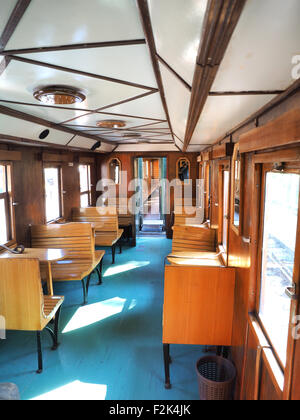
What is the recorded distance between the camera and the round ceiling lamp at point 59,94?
214 centimetres

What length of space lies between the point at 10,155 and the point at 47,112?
1.22 meters

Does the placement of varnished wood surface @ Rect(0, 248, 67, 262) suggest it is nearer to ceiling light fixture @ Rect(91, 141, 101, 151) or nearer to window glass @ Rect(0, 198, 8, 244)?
window glass @ Rect(0, 198, 8, 244)

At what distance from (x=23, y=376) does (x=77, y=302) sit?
1.64m

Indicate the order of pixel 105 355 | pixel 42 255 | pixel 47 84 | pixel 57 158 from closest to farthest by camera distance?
pixel 47 84
pixel 105 355
pixel 42 255
pixel 57 158

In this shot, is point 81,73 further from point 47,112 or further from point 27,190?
point 27,190

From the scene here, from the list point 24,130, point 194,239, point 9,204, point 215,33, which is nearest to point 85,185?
point 9,204

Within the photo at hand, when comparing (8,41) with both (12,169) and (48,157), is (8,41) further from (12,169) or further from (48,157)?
(48,157)

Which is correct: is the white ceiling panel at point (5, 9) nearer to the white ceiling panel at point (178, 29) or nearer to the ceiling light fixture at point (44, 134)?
the white ceiling panel at point (178, 29)

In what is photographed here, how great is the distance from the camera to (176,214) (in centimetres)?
613

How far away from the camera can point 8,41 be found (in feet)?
4.39

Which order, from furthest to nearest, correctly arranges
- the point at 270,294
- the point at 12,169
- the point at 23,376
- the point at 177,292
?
the point at 12,169 → the point at 23,376 → the point at 177,292 → the point at 270,294

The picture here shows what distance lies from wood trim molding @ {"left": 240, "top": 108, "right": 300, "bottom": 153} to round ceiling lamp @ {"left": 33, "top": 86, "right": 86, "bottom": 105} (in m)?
1.33

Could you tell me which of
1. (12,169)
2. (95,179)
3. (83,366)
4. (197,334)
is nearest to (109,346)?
(83,366)
